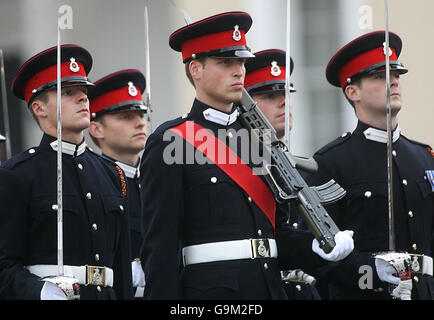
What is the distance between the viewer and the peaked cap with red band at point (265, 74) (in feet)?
31.0

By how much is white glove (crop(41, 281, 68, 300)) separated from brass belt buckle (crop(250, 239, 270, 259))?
1.04m

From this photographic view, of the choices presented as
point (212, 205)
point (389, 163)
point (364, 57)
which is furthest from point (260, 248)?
point (364, 57)

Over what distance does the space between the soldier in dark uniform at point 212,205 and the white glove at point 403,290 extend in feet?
1.81

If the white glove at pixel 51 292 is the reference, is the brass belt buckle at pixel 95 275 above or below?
above

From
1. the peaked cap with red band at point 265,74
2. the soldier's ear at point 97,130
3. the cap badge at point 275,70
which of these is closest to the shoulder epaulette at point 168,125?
the peaked cap with red band at point 265,74

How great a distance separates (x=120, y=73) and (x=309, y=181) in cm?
229

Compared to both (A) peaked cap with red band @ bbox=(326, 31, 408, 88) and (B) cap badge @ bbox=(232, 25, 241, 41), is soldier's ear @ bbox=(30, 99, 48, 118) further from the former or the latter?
(A) peaked cap with red band @ bbox=(326, 31, 408, 88)

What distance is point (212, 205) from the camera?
729cm

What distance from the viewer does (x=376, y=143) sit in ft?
28.0

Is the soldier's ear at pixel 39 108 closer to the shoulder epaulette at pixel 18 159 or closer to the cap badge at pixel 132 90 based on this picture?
the shoulder epaulette at pixel 18 159

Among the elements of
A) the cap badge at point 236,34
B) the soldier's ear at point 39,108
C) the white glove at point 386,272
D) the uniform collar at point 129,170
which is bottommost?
the white glove at point 386,272

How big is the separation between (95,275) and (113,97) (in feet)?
8.41

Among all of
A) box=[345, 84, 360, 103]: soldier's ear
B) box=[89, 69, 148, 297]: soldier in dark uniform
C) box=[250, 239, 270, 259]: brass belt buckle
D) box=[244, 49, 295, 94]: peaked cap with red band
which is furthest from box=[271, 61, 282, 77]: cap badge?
box=[250, 239, 270, 259]: brass belt buckle

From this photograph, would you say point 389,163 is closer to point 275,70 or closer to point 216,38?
point 216,38
